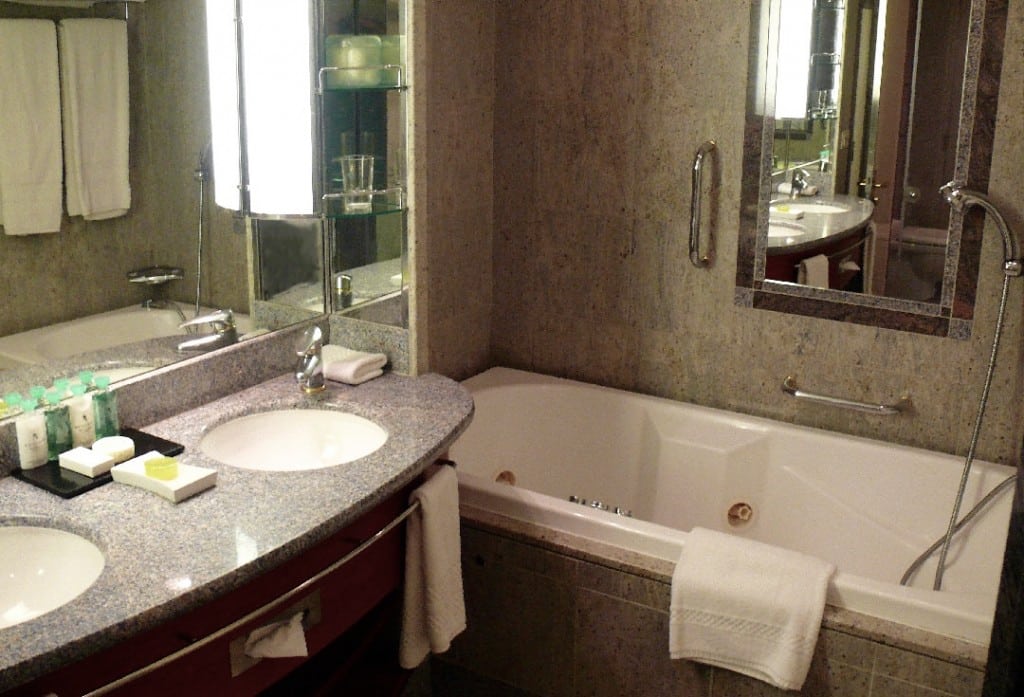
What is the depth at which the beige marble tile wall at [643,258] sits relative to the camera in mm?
2533

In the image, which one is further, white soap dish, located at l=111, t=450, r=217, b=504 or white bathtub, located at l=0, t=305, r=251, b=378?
white bathtub, located at l=0, t=305, r=251, b=378

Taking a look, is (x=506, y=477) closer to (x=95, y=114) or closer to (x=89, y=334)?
(x=89, y=334)

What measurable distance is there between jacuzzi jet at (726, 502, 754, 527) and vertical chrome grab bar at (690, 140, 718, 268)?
661 millimetres

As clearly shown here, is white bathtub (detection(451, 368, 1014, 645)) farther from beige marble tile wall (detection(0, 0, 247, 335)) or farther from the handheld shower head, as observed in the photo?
beige marble tile wall (detection(0, 0, 247, 335))

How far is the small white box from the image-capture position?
1.71 m

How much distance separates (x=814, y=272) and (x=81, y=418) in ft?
5.82

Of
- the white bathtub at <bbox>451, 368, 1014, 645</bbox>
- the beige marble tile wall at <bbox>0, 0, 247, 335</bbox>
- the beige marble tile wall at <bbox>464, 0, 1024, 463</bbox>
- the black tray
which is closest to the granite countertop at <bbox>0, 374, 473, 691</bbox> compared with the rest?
the black tray

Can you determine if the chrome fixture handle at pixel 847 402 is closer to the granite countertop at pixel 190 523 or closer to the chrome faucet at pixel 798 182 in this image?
the chrome faucet at pixel 798 182

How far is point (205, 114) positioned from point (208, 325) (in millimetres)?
432

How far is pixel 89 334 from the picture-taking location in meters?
1.87

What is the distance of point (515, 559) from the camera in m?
2.25

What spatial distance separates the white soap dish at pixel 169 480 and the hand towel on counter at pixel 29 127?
43 cm

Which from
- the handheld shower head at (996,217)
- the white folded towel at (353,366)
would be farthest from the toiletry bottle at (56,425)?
the handheld shower head at (996,217)

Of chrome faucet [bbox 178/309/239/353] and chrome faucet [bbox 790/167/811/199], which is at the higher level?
chrome faucet [bbox 790/167/811/199]
